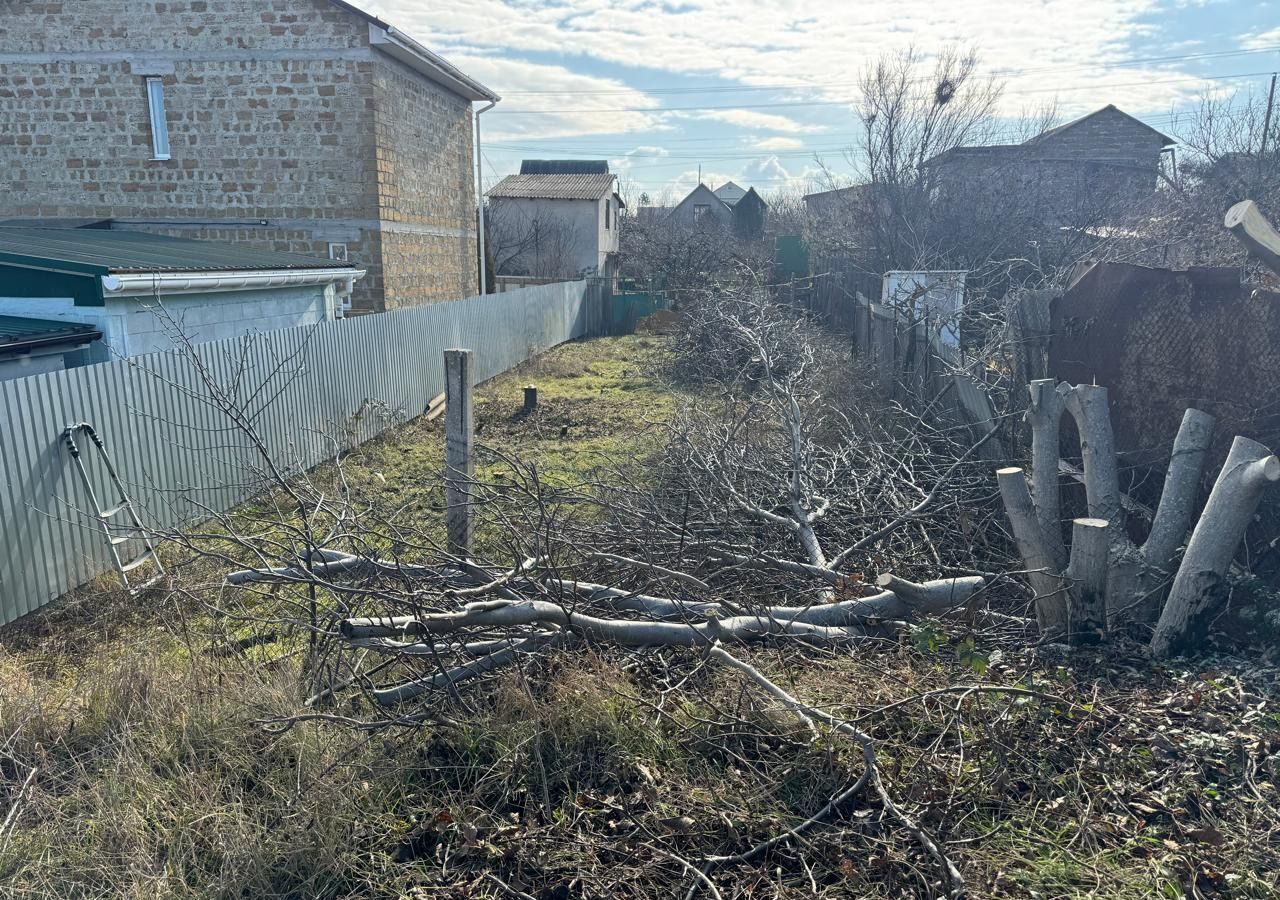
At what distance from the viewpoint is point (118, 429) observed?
6492mm

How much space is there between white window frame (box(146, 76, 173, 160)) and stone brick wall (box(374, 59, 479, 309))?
12.1 feet

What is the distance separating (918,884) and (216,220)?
1555cm

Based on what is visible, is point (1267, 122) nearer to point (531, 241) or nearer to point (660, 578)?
point (660, 578)

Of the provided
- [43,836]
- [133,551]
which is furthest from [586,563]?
[133,551]

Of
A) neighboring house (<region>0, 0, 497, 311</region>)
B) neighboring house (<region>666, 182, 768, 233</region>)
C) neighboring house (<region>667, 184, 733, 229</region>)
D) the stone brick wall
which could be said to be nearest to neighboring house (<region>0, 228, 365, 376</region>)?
neighboring house (<region>0, 0, 497, 311</region>)

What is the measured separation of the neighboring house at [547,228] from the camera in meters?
33.2

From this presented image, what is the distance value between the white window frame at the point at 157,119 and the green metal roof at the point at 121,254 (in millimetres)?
2157

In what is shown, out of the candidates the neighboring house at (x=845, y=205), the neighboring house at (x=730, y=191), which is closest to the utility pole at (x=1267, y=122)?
the neighboring house at (x=845, y=205)

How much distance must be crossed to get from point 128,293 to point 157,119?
8.18 meters

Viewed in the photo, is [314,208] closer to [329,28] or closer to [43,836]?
[329,28]

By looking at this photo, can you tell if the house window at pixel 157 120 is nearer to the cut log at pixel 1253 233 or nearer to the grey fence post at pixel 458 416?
the grey fence post at pixel 458 416

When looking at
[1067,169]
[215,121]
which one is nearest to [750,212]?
[1067,169]

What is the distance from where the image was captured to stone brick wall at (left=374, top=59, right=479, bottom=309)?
14969mm

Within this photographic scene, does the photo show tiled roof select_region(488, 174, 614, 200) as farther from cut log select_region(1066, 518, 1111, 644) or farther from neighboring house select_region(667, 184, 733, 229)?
cut log select_region(1066, 518, 1111, 644)
